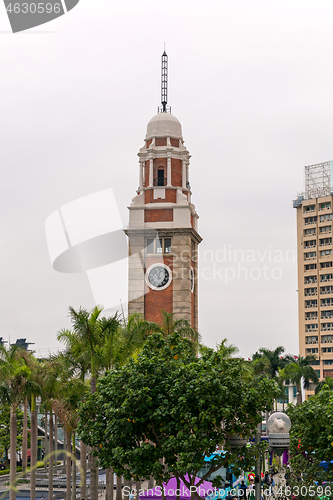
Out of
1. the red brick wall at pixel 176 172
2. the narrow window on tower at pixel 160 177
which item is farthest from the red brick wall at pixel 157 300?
the red brick wall at pixel 176 172

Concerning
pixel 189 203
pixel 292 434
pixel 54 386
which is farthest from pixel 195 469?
pixel 189 203

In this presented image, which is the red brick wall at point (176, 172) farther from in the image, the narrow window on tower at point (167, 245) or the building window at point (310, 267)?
the building window at point (310, 267)

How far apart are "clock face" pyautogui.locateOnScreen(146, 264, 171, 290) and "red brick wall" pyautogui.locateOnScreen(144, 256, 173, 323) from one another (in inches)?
16.3

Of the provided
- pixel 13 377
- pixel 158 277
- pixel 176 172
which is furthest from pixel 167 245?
pixel 13 377

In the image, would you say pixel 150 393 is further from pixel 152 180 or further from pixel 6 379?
pixel 152 180

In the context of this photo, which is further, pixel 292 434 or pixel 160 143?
pixel 160 143

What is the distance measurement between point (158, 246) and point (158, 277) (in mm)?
3195

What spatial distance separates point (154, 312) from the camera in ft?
215

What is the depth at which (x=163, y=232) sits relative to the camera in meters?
67.2

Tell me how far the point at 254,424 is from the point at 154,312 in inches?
1745

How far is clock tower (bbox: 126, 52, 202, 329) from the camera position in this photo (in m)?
65.9

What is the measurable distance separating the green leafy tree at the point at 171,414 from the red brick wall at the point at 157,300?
42.8 m

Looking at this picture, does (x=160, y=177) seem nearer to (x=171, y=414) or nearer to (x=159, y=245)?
(x=159, y=245)

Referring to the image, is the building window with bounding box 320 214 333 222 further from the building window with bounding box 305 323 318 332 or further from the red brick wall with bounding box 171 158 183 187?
the red brick wall with bounding box 171 158 183 187
